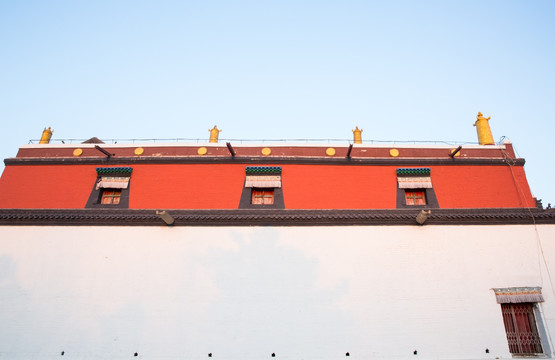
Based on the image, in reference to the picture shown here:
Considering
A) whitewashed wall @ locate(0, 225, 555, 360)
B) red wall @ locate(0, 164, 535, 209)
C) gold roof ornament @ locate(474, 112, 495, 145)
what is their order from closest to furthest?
whitewashed wall @ locate(0, 225, 555, 360), red wall @ locate(0, 164, 535, 209), gold roof ornament @ locate(474, 112, 495, 145)

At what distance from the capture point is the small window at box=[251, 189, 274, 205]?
38.3ft

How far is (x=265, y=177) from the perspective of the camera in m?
12.0

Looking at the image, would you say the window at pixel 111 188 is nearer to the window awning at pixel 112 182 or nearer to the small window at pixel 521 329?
the window awning at pixel 112 182

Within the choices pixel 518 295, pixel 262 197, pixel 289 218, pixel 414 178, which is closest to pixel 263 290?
pixel 289 218

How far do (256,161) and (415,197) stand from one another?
6.02m

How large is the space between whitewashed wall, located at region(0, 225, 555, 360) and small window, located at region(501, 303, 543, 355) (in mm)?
422

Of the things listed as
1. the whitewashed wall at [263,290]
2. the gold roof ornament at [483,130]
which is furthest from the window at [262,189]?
the gold roof ornament at [483,130]

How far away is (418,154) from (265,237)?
6894mm

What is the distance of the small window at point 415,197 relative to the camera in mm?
11578

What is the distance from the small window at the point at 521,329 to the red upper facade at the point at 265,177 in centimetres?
335

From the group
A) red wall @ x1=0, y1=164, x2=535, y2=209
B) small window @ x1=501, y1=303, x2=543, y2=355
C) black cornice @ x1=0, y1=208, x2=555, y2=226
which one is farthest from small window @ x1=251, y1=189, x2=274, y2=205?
small window @ x1=501, y1=303, x2=543, y2=355

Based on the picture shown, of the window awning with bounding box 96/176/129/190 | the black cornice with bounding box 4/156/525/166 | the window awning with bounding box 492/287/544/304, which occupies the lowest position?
the window awning with bounding box 492/287/544/304

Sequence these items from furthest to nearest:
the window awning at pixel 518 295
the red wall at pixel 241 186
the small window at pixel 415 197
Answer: the small window at pixel 415 197 < the red wall at pixel 241 186 < the window awning at pixel 518 295

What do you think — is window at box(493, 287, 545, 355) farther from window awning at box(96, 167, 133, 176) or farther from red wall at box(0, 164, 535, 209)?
window awning at box(96, 167, 133, 176)
